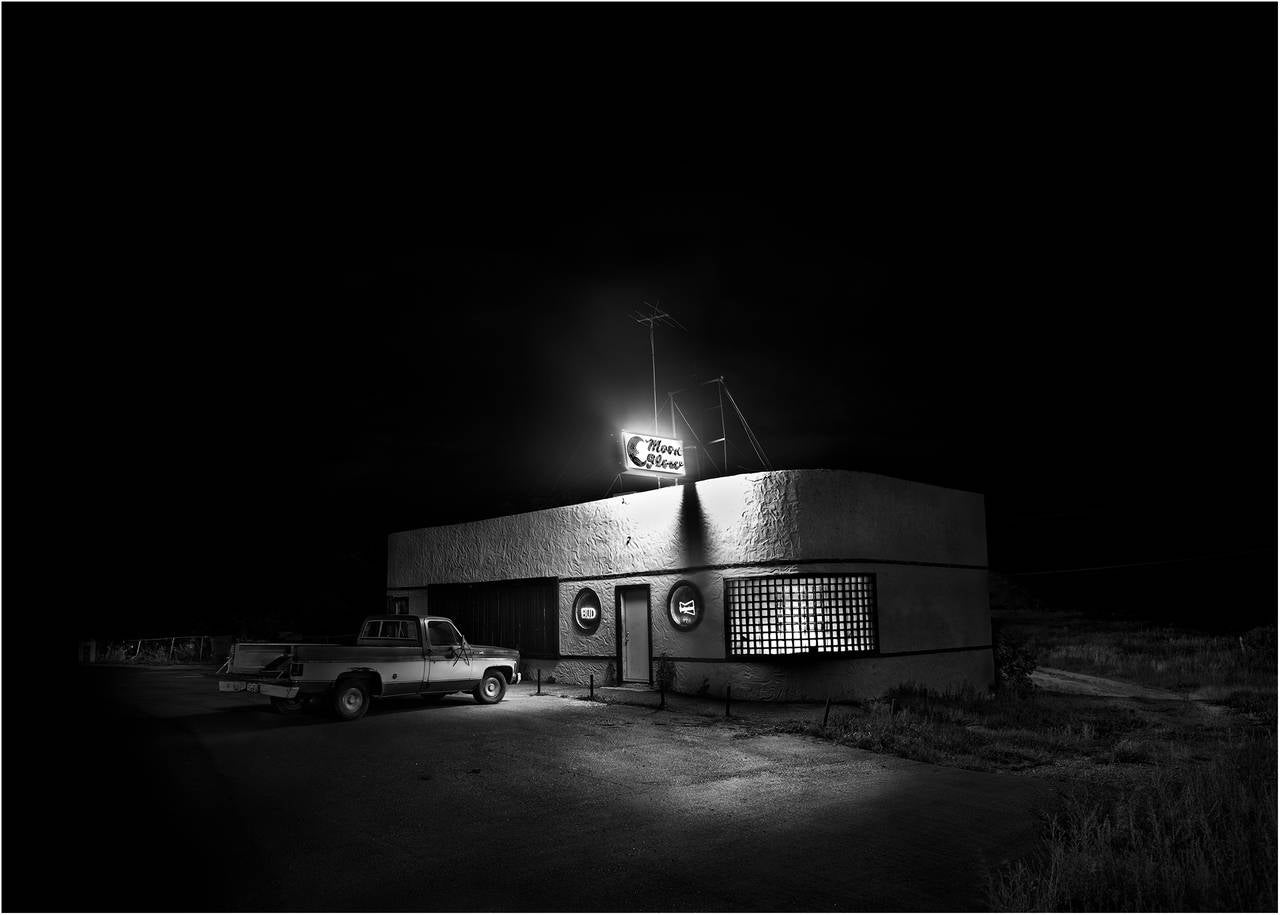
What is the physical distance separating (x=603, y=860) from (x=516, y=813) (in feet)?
5.65

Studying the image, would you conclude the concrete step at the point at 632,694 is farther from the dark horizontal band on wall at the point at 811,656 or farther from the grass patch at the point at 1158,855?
the grass patch at the point at 1158,855

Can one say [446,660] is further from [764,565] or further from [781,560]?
[781,560]

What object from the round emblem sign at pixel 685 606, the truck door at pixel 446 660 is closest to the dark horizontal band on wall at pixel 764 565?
the round emblem sign at pixel 685 606

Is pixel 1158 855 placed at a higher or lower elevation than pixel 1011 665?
higher

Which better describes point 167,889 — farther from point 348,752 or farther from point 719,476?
point 719,476

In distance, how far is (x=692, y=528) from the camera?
1783cm

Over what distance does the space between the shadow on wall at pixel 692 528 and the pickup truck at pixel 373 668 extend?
13.6 feet

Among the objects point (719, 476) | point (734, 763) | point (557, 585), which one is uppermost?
point (719, 476)

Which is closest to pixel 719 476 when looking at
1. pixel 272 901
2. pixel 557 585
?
pixel 557 585

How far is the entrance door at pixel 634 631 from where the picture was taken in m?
18.8

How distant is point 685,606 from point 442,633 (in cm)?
508

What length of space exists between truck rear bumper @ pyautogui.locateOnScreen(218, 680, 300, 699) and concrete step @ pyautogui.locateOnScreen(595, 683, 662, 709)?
6090 mm

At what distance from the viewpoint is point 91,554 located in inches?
2088

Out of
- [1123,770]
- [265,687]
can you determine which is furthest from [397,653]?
[1123,770]
